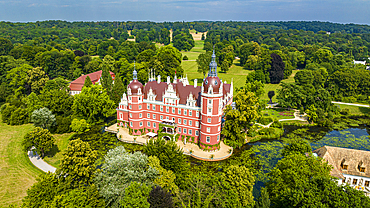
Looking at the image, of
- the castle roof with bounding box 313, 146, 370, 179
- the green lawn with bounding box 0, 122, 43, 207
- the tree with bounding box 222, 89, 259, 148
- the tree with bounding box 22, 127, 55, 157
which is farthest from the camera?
the tree with bounding box 222, 89, 259, 148

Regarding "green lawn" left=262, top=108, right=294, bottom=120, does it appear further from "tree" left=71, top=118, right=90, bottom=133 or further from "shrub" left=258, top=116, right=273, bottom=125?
"tree" left=71, top=118, right=90, bottom=133

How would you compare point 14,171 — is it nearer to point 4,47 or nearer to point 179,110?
point 179,110

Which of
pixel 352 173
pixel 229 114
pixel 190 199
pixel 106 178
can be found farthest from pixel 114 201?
pixel 352 173

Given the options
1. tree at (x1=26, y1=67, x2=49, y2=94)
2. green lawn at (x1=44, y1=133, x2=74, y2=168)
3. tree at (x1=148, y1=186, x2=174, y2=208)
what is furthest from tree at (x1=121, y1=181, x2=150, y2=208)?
tree at (x1=26, y1=67, x2=49, y2=94)

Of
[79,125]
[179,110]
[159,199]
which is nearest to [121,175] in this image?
[159,199]

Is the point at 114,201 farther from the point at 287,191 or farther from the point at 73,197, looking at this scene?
the point at 287,191

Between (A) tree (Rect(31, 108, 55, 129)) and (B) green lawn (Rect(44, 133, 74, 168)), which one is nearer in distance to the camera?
(B) green lawn (Rect(44, 133, 74, 168))
